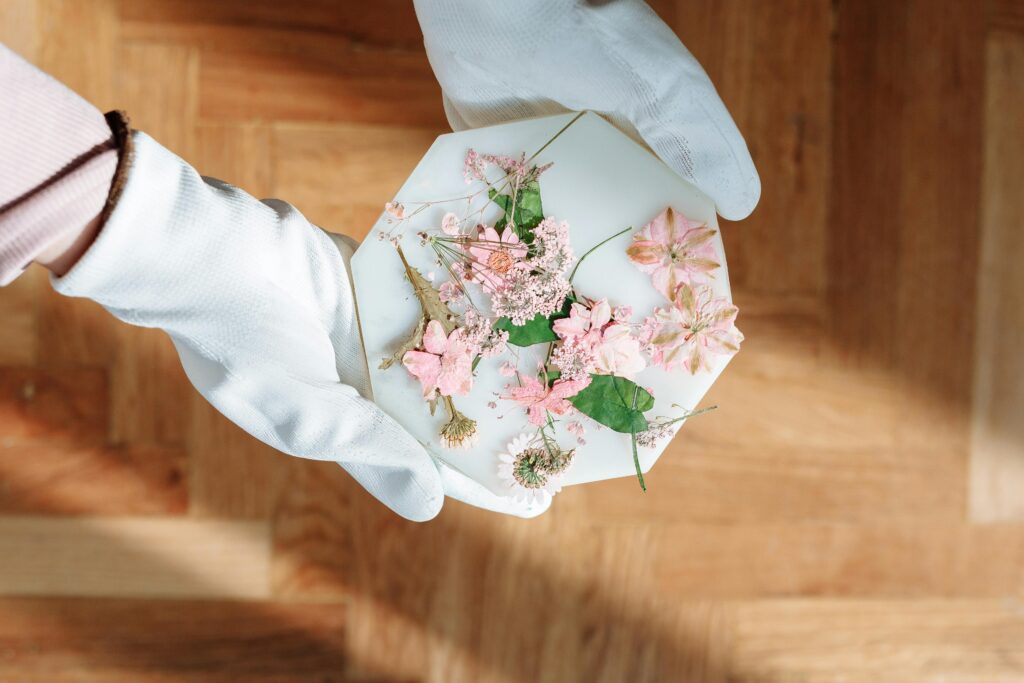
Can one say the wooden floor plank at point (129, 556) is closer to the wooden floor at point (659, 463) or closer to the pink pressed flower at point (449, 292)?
the wooden floor at point (659, 463)

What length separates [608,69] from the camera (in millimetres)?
609

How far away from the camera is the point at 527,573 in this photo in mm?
1104

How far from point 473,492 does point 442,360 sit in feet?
0.50

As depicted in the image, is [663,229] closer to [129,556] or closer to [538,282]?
[538,282]

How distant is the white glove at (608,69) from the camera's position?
60cm

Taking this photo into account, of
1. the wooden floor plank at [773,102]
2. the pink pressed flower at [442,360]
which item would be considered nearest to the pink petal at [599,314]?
the pink pressed flower at [442,360]

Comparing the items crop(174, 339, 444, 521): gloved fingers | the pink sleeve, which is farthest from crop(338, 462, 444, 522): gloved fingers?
the pink sleeve

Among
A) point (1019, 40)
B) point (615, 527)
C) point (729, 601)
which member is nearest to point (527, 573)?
point (615, 527)

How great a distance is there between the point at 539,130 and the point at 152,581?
2.96ft

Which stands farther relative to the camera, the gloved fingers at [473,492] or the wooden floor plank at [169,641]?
the wooden floor plank at [169,641]

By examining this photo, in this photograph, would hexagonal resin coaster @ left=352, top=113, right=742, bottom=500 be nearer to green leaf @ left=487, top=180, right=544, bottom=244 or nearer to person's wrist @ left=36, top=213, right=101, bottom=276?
green leaf @ left=487, top=180, right=544, bottom=244

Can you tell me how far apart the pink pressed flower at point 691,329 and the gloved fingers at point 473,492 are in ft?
0.64

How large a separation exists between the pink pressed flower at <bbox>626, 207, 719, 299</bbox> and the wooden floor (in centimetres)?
46

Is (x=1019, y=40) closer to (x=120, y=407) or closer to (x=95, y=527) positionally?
(x=120, y=407)
